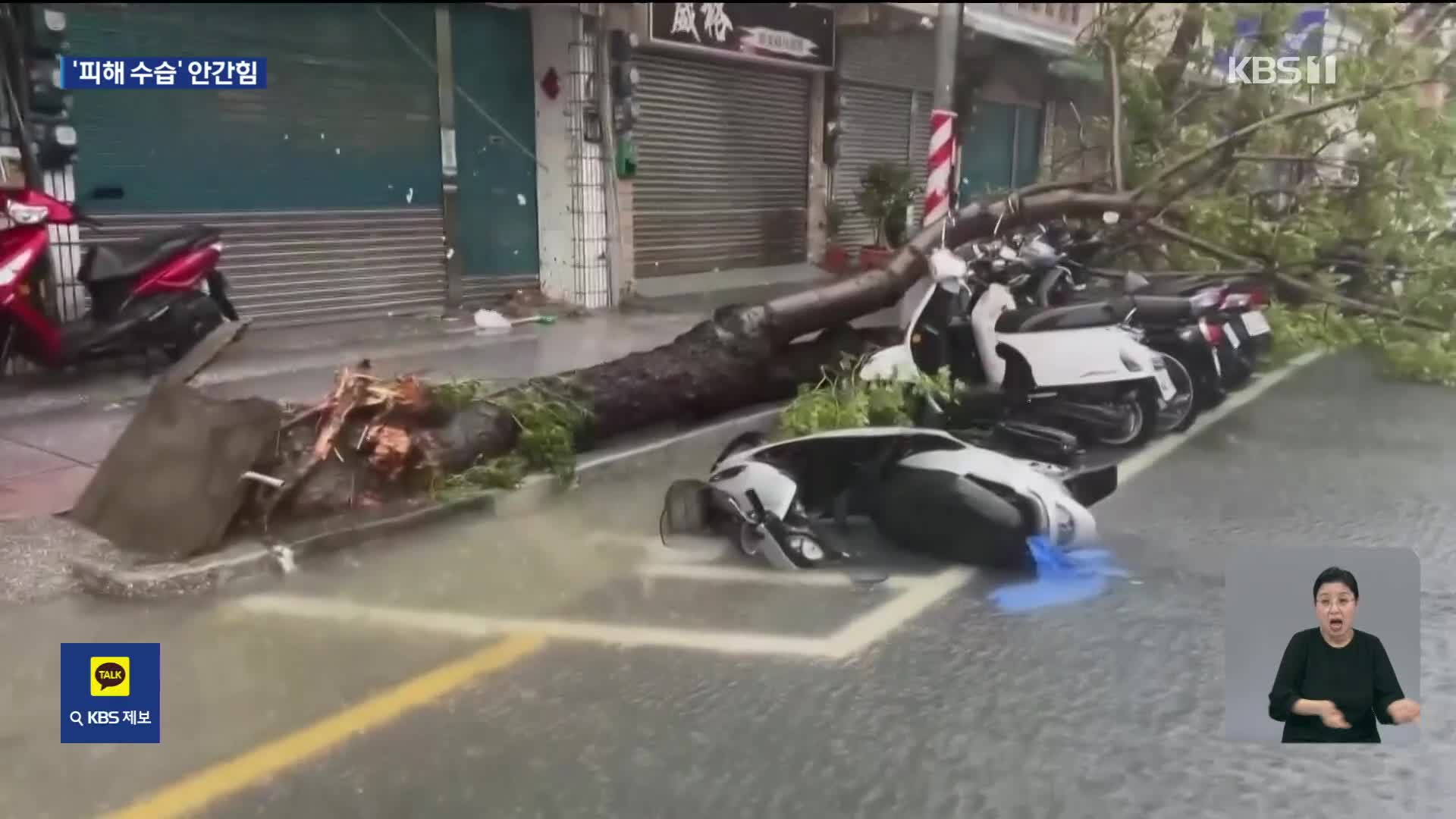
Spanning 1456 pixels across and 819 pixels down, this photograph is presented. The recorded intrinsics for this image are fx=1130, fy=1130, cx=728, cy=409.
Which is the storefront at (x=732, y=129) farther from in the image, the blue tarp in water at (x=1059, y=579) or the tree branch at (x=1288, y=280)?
the blue tarp in water at (x=1059, y=579)

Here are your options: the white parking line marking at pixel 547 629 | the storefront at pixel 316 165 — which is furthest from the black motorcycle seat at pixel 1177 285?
the storefront at pixel 316 165

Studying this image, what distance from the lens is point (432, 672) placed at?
2.16 metres

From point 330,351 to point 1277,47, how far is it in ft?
9.42

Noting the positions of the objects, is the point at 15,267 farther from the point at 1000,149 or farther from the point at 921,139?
the point at 1000,149

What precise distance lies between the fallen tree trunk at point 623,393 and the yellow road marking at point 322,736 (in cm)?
88

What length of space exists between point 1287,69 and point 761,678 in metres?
1.79

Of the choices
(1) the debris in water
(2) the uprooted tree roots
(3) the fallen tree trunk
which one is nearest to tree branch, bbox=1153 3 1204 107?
(3) the fallen tree trunk

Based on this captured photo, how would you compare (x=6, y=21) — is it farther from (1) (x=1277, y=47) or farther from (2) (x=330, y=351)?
(1) (x=1277, y=47)

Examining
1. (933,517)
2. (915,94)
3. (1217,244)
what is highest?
(915,94)

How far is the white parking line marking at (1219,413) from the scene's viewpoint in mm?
2939

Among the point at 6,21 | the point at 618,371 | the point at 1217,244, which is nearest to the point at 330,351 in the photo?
the point at 618,371

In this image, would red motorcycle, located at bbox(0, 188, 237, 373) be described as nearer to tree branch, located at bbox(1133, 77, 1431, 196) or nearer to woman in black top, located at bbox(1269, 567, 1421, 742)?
tree branch, located at bbox(1133, 77, 1431, 196)

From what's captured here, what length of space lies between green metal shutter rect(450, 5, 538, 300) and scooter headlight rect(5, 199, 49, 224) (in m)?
1.53

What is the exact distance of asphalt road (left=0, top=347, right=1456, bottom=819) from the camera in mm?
1713
